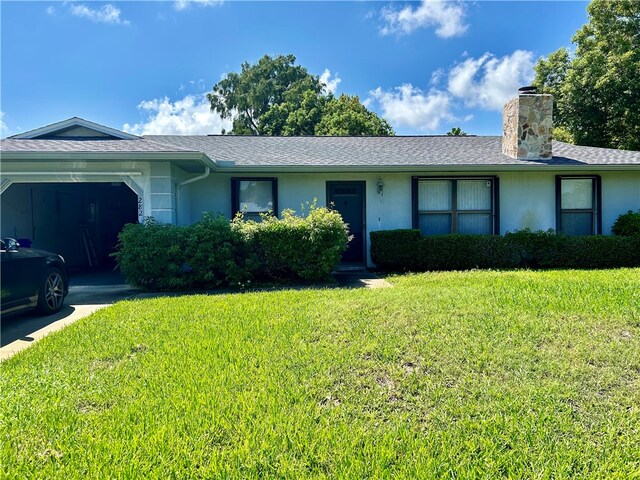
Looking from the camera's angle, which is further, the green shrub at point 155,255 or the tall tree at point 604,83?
the tall tree at point 604,83

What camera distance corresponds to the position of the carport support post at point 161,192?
847 cm

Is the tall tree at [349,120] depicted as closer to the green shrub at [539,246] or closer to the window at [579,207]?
Result: the window at [579,207]

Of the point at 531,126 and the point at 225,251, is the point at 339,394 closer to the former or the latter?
the point at 225,251

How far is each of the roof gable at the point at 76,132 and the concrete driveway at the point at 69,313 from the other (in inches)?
141

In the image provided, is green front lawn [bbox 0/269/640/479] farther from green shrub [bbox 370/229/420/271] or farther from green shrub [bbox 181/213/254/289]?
green shrub [bbox 370/229/420/271]

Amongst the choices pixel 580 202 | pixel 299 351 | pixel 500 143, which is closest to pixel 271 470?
pixel 299 351

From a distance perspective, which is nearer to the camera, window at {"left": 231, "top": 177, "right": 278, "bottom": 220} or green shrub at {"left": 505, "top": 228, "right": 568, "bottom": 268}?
green shrub at {"left": 505, "top": 228, "right": 568, "bottom": 268}

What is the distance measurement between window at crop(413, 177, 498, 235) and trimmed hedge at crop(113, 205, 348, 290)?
353cm

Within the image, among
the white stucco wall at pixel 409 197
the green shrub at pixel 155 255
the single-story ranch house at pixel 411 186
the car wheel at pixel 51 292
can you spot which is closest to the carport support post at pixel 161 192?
the green shrub at pixel 155 255

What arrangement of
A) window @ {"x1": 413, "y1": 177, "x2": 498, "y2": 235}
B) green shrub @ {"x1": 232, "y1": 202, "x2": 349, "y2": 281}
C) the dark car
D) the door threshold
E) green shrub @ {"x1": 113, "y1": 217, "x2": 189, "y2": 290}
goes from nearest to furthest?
the dark car, green shrub @ {"x1": 113, "y1": 217, "x2": 189, "y2": 290}, green shrub @ {"x1": 232, "y1": 202, "x2": 349, "y2": 281}, the door threshold, window @ {"x1": 413, "y1": 177, "x2": 498, "y2": 235}

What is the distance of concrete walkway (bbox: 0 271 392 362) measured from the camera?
4.96 m

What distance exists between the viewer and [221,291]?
25.2 ft

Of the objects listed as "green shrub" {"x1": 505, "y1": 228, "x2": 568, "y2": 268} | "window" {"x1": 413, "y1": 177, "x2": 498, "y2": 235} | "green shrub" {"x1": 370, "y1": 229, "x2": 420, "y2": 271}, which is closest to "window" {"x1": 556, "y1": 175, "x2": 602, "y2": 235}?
"green shrub" {"x1": 505, "y1": 228, "x2": 568, "y2": 268}

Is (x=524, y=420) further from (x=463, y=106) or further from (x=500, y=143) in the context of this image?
(x=463, y=106)
